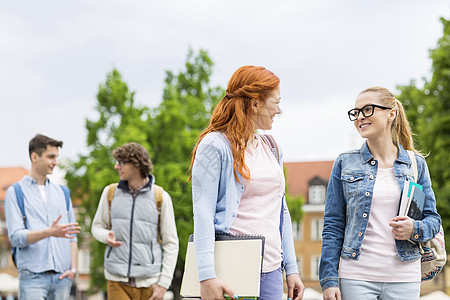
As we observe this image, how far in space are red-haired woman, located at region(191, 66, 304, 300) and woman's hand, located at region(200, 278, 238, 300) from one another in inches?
0.6

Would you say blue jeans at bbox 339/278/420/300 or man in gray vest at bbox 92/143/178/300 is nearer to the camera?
blue jeans at bbox 339/278/420/300

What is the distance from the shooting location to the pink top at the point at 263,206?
3.43 meters

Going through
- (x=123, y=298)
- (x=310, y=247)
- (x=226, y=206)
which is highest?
(x=226, y=206)

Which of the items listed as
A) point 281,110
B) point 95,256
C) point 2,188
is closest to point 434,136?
point 95,256

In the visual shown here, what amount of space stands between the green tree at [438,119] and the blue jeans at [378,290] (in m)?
17.9

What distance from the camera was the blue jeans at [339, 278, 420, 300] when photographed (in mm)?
3990

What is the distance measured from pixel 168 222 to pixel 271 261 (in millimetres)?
3058

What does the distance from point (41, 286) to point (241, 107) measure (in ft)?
11.5

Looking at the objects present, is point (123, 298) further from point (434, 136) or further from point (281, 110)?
point (434, 136)

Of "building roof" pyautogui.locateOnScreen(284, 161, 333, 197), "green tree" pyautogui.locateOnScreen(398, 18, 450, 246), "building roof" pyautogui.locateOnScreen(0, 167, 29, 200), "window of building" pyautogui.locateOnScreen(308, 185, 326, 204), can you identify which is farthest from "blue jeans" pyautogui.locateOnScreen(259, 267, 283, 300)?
"building roof" pyautogui.locateOnScreen(0, 167, 29, 200)

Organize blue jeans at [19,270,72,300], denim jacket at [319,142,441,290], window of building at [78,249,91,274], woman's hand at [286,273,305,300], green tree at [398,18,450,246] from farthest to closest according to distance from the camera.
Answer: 1. window of building at [78,249,91,274]
2. green tree at [398,18,450,246]
3. blue jeans at [19,270,72,300]
4. denim jacket at [319,142,441,290]
5. woman's hand at [286,273,305,300]

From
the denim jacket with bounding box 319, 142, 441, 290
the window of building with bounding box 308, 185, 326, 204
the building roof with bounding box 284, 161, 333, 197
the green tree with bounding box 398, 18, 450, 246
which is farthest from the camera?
the building roof with bounding box 284, 161, 333, 197

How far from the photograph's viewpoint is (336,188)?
169 inches

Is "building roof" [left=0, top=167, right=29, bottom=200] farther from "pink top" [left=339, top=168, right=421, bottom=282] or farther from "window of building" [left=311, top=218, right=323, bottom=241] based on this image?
"pink top" [left=339, top=168, right=421, bottom=282]
